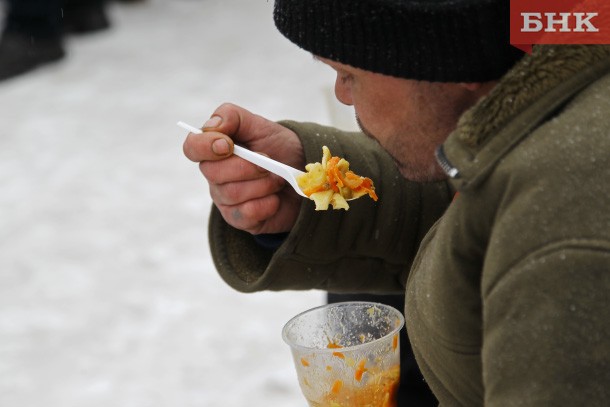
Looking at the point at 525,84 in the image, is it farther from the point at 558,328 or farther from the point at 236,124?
the point at 236,124

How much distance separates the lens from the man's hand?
56.7 inches

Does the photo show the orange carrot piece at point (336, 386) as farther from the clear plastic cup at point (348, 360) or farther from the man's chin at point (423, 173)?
the man's chin at point (423, 173)

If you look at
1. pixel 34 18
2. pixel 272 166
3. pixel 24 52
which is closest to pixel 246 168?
pixel 272 166

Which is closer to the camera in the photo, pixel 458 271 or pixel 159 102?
pixel 458 271

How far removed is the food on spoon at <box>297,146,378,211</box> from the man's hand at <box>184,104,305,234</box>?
11 centimetres

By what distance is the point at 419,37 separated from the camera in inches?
40.1

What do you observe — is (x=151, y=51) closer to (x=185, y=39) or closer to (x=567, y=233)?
(x=185, y=39)

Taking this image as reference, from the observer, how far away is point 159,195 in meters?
3.46

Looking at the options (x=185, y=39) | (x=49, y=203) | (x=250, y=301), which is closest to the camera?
(x=250, y=301)

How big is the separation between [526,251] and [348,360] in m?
0.46

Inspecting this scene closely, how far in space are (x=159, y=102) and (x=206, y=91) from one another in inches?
8.6

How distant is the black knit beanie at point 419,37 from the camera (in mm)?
990

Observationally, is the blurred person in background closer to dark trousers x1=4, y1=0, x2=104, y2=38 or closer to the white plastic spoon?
dark trousers x1=4, y1=0, x2=104, y2=38

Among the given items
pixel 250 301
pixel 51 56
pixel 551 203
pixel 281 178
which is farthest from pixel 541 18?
pixel 51 56
